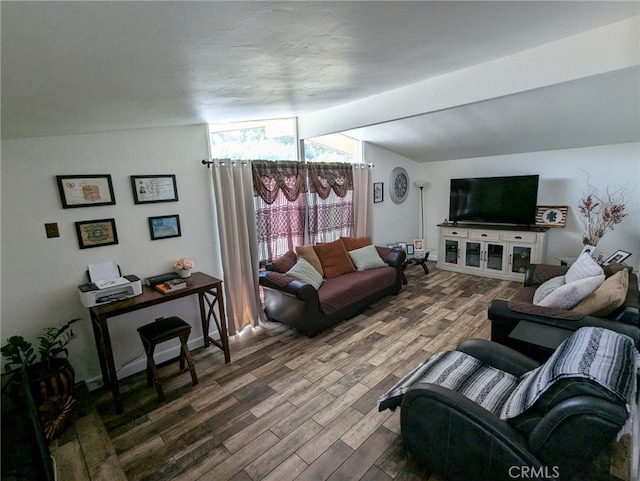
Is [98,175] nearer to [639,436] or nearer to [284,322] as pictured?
[284,322]

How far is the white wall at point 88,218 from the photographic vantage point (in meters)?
2.10

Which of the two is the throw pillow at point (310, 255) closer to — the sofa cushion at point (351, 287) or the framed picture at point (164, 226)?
the sofa cushion at point (351, 287)

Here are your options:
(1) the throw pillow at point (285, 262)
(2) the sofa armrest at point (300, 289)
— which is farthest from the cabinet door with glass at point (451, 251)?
(2) the sofa armrest at point (300, 289)

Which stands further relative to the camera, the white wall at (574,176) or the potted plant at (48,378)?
the white wall at (574,176)

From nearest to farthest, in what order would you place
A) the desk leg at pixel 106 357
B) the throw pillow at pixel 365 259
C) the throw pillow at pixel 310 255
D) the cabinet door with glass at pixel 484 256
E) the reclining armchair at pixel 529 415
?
the reclining armchair at pixel 529 415
the desk leg at pixel 106 357
the throw pillow at pixel 310 255
the throw pillow at pixel 365 259
the cabinet door with glass at pixel 484 256

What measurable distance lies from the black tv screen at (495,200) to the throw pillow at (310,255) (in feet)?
9.32

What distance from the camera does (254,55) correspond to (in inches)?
50.8

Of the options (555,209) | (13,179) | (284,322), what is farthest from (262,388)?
(555,209)

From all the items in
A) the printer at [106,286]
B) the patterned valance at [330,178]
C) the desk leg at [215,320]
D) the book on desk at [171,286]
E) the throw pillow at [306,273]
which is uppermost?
the patterned valance at [330,178]

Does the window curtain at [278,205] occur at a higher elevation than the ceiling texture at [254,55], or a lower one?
lower

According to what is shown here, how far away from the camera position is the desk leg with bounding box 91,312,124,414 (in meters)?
2.07

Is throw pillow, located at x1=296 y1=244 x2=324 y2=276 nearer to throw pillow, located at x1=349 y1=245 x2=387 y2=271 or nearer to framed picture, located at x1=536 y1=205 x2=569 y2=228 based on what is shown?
throw pillow, located at x1=349 y1=245 x2=387 y2=271

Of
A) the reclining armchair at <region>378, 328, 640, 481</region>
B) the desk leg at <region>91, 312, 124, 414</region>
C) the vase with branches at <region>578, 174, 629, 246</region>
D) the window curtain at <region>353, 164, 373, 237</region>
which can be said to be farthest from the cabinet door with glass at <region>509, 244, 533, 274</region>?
the desk leg at <region>91, 312, 124, 414</region>

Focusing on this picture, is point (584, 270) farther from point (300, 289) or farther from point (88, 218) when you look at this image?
point (88, 218)
